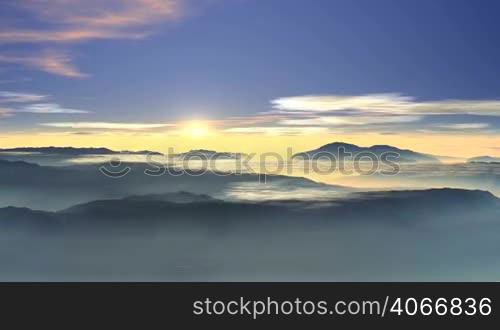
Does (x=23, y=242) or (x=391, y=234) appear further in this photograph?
(x=23, y=242)

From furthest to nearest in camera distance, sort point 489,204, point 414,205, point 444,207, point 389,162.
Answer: point 489,204 < point 444,207 < point 414,205 < point 389,162

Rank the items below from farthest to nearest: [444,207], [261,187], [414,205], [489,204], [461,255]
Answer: [489,204] → [444,207] → [414,205] → [461,255] → [261,187]

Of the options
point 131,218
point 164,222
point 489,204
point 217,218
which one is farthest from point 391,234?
point 489,204

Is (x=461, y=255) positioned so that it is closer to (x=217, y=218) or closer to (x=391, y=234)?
(x=391, y=234)

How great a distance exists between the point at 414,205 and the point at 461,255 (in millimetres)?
2810

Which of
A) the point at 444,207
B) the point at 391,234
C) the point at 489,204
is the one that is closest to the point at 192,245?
the point at 391,234

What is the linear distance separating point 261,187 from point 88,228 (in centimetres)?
579

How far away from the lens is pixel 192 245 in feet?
48.1

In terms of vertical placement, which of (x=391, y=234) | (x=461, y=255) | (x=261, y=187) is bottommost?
(x=461, y=255)

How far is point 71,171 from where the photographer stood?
2025 centimetres

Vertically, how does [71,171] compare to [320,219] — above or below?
above

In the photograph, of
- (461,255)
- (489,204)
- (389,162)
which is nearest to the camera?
(389,162)

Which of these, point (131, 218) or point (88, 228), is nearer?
point (88, 228)

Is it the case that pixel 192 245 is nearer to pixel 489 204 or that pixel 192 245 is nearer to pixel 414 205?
pixel 414 205
